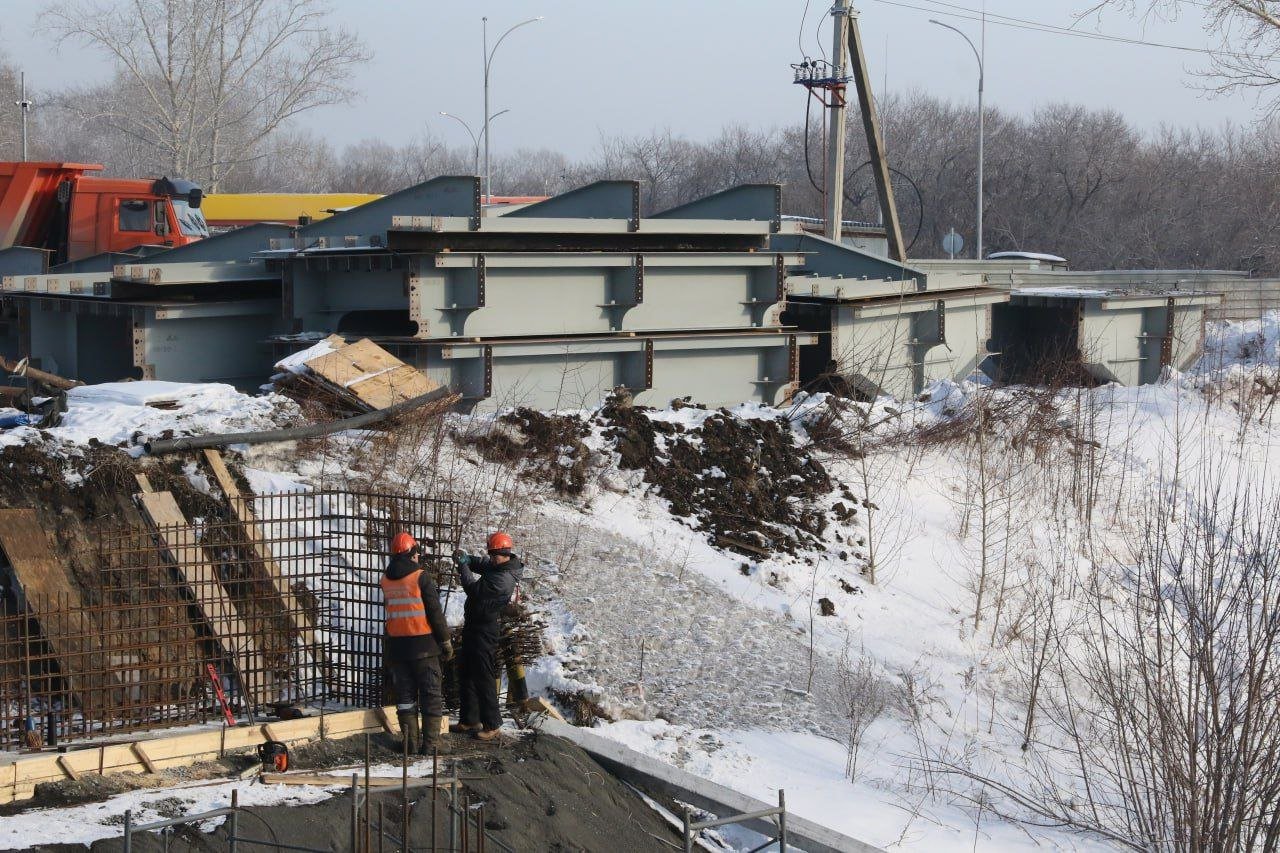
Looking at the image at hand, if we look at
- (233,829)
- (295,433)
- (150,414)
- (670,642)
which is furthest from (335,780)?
(150,414)

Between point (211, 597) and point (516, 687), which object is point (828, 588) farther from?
point (211, 597)

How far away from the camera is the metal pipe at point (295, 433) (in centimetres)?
1013

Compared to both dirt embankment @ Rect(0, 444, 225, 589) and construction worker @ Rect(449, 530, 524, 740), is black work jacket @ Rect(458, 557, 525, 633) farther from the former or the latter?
dirt embankment @ Rect(0, 444, 225, 589)

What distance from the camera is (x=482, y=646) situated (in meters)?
8.36

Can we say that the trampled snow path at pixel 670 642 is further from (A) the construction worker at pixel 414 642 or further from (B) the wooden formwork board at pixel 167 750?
(B) the wooden formwork board at pixel 167 750

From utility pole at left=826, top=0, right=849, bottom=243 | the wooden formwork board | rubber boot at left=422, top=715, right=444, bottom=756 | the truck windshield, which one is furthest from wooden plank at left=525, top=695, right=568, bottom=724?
the truck windshield

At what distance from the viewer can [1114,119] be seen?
59.4 m

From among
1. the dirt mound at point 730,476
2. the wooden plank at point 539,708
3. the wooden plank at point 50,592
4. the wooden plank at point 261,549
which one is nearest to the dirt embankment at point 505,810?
the wooden plank at point 539,708

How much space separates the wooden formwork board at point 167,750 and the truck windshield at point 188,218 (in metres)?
15.1

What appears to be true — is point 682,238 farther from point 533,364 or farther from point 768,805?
point 768,805

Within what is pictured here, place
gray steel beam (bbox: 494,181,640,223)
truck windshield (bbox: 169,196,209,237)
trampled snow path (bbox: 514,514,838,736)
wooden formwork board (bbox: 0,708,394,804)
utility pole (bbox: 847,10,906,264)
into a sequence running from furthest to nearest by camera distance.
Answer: truck windshield (bbox: 169,196,209,237)
utility pole (bbox: 847,10,906,264)
gray steel beam (bbox: 494,181,640,223)
trampled snow path (bbox: 514,514,838,736)
wooden formwork board (bbox: 0,708,394,804)

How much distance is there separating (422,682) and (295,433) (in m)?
3.37

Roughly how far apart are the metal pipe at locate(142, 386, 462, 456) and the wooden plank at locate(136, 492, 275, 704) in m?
0.79

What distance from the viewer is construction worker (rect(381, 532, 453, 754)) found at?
26.5 ft
